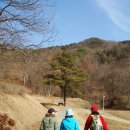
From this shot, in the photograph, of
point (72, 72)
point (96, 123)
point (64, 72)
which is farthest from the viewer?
point (72, 72)

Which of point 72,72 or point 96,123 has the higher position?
point 72,72

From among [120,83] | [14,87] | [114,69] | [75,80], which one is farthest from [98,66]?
[14,87]

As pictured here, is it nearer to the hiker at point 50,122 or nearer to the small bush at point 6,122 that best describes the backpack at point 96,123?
the hiker at point 50,122

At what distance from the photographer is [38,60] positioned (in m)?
15.3

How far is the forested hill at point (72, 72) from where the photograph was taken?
1573 cm

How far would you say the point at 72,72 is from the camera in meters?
57.1

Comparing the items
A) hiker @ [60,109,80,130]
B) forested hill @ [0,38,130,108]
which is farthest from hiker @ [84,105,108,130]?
forested hill @ [0,38,130,108]

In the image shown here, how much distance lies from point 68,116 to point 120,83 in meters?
93.6

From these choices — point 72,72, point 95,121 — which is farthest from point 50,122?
point 72,72

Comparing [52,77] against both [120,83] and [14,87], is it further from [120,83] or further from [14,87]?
[120,83]

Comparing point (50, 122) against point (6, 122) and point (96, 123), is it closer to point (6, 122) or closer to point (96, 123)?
point (96, 123)

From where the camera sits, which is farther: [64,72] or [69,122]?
[64,72]

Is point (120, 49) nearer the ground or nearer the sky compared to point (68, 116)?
nearer the sky

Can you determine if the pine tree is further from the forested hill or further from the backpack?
the backpack
